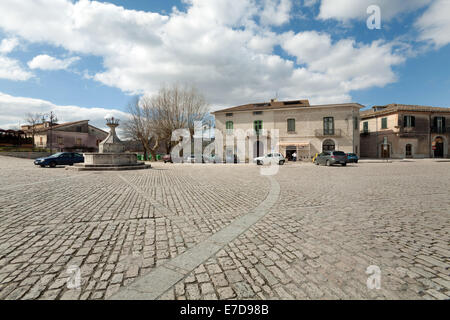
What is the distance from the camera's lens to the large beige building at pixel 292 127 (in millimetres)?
28328

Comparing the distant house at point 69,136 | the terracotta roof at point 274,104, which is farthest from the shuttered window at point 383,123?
the distant house at point 69,136

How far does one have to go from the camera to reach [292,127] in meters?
30.3

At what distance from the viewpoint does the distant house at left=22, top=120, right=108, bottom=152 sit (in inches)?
1581

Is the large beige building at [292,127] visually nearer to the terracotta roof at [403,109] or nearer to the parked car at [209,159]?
the parked car at [209,159]

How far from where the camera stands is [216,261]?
254 cm

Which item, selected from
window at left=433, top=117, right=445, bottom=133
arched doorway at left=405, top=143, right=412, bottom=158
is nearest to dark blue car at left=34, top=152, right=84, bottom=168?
arched doorway at left=405, top=143, right=412, bottom=158

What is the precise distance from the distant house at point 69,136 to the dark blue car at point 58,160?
25.7 m

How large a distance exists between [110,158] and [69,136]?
3629 centimetres

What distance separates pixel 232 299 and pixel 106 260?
166 centimetres

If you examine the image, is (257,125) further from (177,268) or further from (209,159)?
(177,268)

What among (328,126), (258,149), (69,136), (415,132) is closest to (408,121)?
(415,132)

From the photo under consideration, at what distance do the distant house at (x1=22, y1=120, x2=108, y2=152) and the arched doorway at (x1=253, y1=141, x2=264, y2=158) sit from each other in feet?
115
